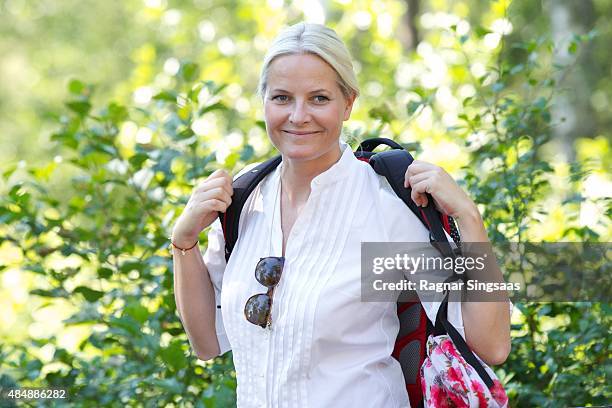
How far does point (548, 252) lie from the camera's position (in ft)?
12.1

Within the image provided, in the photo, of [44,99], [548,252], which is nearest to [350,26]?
[548,252]

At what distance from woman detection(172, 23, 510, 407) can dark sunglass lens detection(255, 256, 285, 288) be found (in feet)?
0.06

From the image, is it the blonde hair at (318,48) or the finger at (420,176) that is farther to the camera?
the blonde hair at (318,48)

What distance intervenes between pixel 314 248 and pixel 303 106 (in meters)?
0.39

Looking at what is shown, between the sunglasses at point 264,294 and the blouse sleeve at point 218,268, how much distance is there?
31cm

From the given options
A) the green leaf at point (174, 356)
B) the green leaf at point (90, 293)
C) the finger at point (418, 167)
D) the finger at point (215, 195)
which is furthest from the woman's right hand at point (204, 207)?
the green leaf at point (90, 293)

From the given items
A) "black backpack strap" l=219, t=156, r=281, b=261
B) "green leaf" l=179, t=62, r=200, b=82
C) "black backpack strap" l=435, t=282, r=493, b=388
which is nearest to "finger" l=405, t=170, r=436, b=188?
"black backpack strap" l=435, t=282, r=493, b=388

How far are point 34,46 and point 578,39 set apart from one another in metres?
18.6

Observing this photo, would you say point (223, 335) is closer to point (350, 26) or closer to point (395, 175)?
point (395, 175)

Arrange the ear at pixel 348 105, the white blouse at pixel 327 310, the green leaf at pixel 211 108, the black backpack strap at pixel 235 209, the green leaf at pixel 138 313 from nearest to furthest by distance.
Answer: the white blouse at pixel 327 310
the ear at pixel 348 105
the black backpack strap at pixel 235 209
the green leaf at pixel 138 313
the green leaf at pixel 211 108

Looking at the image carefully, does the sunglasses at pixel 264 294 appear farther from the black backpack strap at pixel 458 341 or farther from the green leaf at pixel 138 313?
the green leaf at pixel 138 313

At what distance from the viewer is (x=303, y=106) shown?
242 cm

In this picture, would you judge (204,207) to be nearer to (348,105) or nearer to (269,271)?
(269,271)

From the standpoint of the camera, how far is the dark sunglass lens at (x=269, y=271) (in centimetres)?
242
